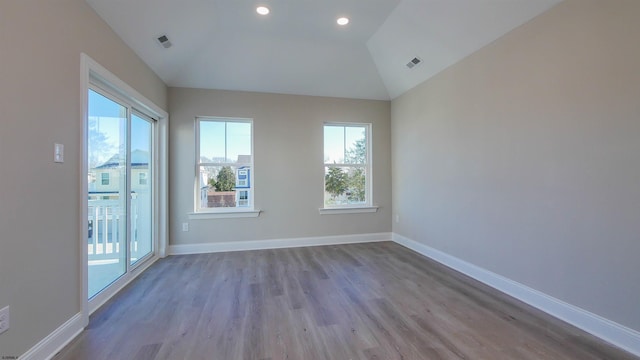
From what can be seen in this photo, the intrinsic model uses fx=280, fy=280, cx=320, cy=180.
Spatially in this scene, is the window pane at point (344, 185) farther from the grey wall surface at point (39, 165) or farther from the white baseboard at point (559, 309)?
the grey wall surface at point (39, 165)

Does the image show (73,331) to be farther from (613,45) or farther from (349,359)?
(613,45)

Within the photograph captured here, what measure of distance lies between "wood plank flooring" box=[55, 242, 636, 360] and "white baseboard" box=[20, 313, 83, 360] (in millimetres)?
60

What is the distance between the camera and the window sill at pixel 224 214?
424 cm

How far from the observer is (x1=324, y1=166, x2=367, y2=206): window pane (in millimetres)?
4844

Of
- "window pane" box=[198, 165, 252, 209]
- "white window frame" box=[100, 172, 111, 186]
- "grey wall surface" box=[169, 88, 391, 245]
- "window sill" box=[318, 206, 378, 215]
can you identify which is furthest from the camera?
"window sill" box=[318, 206, 378, 215]

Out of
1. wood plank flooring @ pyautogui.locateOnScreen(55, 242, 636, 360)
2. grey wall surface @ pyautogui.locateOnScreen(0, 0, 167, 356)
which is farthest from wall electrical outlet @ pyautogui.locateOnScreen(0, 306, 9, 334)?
wood plank flooring @ pyautogui.locateOnScreen(55, 242, 636, 360)

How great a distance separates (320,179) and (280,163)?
722 millimetres

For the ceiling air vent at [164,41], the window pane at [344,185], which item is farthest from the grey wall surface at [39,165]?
the window pane at [344,185]

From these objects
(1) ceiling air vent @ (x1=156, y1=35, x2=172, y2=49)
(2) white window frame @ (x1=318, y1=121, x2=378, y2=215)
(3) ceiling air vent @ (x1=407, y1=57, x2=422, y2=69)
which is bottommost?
(2) white window frame @ (x1=318, y1=121, x2=378, y2=215)

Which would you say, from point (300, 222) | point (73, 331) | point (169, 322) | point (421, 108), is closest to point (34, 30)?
point (73, 331)

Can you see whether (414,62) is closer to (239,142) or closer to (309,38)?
(309,38)

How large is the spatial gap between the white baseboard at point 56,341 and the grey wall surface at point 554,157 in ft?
12.2

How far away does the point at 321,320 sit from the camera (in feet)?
7.41

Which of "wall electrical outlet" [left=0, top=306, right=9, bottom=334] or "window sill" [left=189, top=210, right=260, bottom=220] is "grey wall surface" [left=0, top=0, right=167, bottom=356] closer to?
"wall electrical outlet" [left=0, top=306, right=9, bottom=334]
